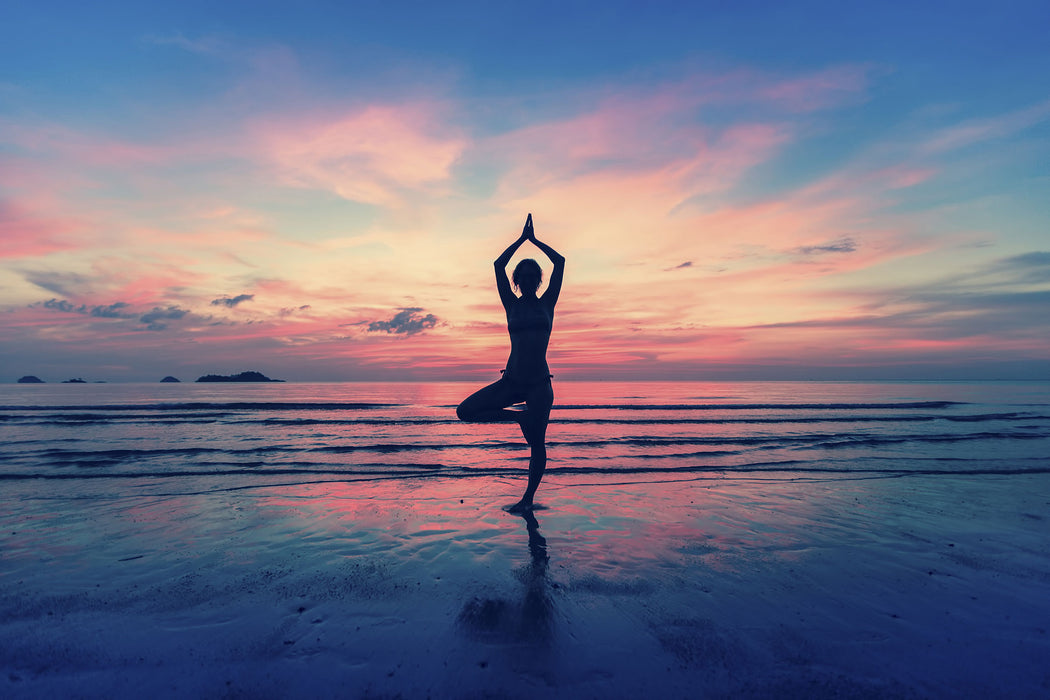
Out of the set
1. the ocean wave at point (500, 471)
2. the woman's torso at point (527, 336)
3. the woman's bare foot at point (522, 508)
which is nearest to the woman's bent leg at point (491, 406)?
the woman's torso at point (527, 336)

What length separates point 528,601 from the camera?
A: 396 centimetres

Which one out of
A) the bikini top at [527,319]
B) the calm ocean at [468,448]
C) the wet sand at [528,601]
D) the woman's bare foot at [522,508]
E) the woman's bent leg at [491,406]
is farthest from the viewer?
the calm ocean at [468,448]

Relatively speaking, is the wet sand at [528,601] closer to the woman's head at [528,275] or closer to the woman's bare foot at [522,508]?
the woman's bare foot at [522,508]

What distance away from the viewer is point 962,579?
4422 mm

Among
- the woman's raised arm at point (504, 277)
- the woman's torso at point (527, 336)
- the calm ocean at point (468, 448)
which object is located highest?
the woman's raised arm at point (504, 277)

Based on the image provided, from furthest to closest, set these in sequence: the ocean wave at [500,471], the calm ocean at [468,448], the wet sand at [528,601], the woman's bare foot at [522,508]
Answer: the calm ocean at [468,448] < the ocean wave at [500,471] < the woman's bare foot at [522,508] < the wet sand at [528,601]

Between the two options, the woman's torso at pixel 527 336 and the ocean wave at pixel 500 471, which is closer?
the woman's torso at pixel 527 336

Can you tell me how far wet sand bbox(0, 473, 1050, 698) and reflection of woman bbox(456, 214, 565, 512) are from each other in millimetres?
1522

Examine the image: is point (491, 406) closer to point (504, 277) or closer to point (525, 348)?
point (525, 348)

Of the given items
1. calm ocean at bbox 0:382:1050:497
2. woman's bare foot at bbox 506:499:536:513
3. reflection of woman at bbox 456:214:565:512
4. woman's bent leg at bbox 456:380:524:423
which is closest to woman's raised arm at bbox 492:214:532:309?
reflection of woman at bbox 456:214:565:512

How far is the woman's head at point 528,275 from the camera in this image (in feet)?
20.2

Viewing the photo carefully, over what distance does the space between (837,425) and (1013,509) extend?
15761 mm

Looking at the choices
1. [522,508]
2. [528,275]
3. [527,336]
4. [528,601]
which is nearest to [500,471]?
[522,508]

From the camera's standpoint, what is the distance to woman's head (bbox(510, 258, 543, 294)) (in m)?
6.17
